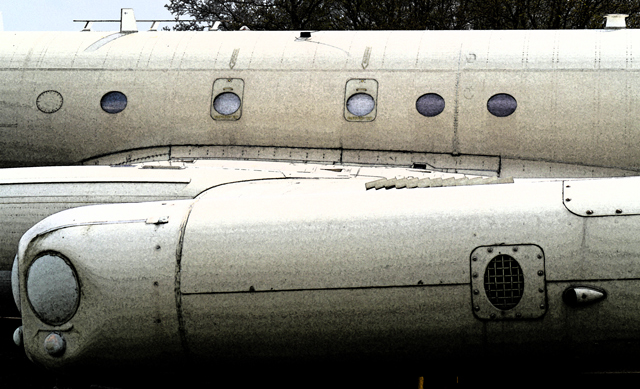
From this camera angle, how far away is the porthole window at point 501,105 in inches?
326

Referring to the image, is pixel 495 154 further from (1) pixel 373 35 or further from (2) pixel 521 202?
(2) pixel 521 202

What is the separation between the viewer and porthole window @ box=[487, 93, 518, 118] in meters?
8.28

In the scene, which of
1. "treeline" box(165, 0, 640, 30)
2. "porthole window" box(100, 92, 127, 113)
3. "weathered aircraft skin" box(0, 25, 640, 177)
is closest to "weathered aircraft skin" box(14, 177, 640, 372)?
"weathered aircraft skin" box(0, 25, 640, 177)

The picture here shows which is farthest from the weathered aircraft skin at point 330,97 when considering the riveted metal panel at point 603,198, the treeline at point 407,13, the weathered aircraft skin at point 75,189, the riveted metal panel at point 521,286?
the treeline at point 407,13

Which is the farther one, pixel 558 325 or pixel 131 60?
pixel 131 60

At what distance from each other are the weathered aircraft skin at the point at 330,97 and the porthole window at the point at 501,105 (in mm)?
42

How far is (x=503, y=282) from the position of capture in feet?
15.9

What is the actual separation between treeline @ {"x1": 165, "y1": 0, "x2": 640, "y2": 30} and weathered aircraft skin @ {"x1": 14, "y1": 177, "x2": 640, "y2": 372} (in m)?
18.9

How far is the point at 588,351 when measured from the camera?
475 cm

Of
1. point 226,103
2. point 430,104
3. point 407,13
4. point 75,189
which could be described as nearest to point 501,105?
point 430,104

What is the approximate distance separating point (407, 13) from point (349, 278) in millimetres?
22072

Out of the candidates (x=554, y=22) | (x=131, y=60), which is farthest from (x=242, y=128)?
(x=554, y=22)

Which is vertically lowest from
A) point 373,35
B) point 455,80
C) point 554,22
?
point 455,80

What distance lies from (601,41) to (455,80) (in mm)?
1624
